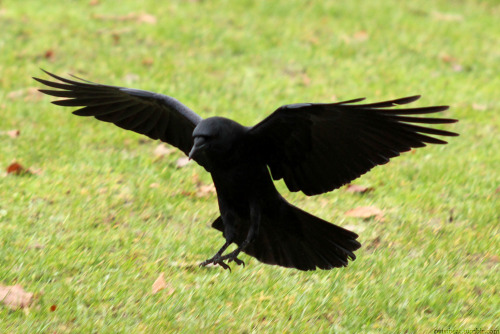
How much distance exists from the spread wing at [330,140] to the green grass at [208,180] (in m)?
0.78

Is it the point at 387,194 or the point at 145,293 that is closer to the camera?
the point at 145,293

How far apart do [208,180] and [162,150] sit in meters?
0.62

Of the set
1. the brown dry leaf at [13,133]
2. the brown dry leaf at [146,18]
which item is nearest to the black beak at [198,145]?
the brown dry leaf at [13,133]

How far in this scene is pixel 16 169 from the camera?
545 centimetres

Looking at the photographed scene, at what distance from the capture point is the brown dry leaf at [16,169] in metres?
5.43

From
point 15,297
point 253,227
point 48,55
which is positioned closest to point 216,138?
point 253,227

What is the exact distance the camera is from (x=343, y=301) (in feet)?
13.2

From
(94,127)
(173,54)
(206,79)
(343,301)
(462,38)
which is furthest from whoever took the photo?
(462,38)

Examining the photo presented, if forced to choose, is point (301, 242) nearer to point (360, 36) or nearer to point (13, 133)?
point (13, 133)

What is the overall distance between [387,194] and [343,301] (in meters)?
1.53

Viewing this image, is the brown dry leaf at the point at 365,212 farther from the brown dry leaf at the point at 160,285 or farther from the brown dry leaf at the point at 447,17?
the brown dry leaf at the point at 447,17

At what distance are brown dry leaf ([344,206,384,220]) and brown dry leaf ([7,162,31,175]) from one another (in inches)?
96.6

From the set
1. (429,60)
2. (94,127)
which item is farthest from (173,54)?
(429,60)

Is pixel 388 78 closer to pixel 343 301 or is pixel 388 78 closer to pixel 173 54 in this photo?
pixel 173 54
